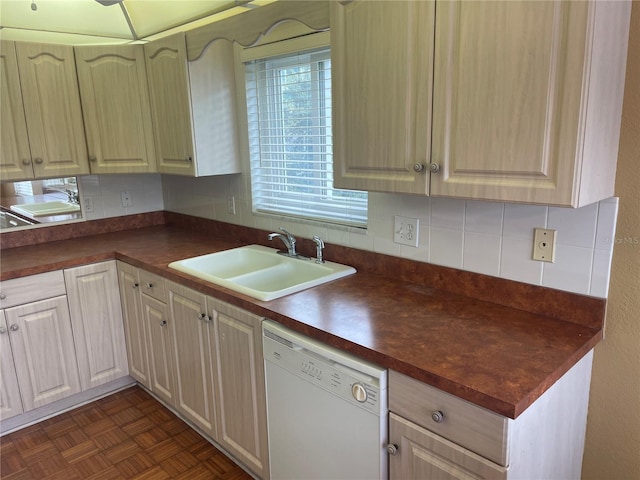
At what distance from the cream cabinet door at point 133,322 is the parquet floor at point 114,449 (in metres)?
0.21

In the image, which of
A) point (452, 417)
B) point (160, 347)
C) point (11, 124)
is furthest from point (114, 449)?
point (452, 417)

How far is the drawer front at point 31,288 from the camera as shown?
2.30 metres

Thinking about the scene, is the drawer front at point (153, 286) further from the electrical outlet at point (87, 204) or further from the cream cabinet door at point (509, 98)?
the cream cabinet door at point (509, 98)

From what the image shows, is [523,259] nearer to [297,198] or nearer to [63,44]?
[297,198]

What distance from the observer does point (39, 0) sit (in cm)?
262

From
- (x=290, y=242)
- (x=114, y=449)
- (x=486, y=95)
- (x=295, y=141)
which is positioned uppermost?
(x=486, y=95)

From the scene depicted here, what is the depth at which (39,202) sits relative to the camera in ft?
9.43

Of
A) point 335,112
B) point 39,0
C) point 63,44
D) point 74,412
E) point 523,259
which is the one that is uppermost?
point 39,0

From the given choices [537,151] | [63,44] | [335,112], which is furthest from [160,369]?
[537,151]

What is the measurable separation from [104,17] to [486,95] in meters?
2.54

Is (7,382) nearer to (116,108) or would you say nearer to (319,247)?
(116,108)

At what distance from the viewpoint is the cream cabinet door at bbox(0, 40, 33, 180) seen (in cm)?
239

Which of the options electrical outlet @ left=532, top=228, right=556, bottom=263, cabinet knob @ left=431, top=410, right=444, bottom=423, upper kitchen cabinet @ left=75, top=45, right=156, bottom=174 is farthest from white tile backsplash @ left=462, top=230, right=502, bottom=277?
upper kitchen cabinet @ left=75, top=45, right=156, bottom=174

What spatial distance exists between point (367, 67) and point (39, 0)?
2.18 meters
